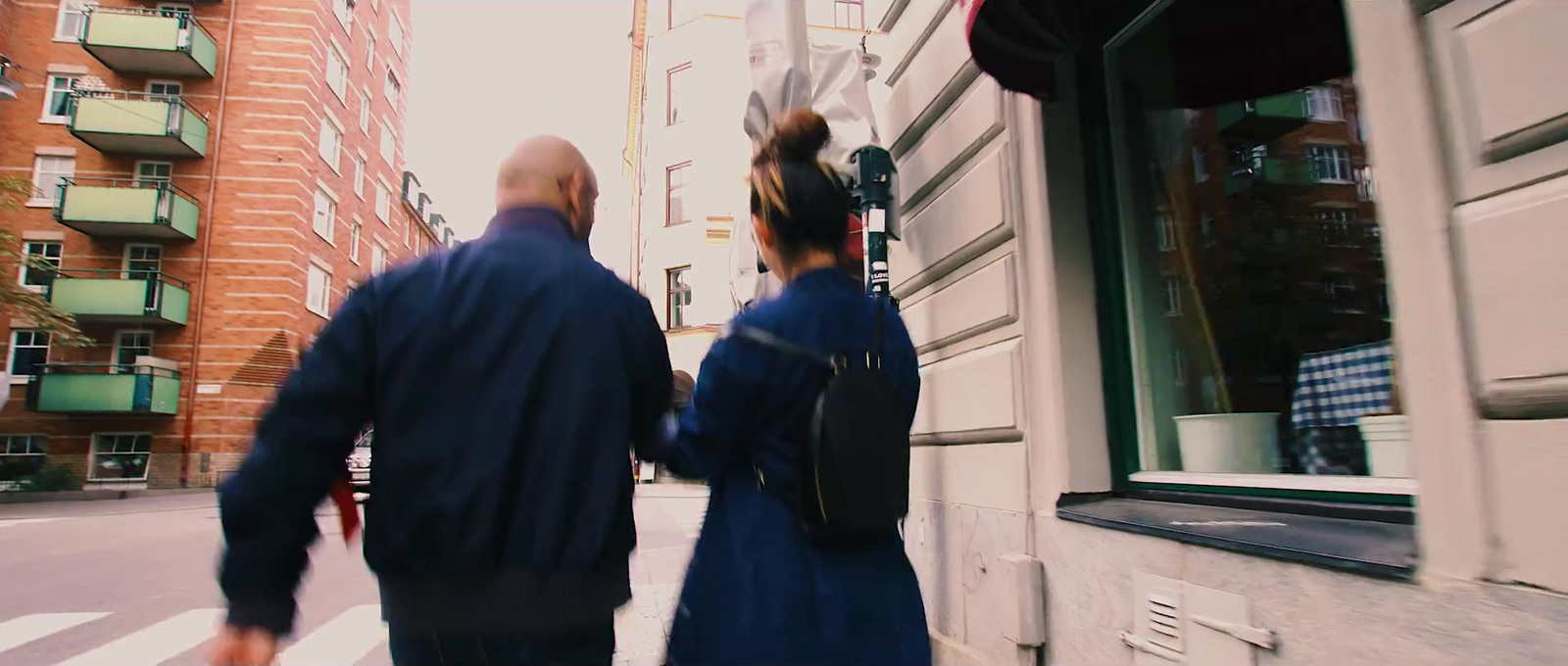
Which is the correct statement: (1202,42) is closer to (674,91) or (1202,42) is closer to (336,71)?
(674,91)

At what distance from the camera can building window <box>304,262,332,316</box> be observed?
25.7m

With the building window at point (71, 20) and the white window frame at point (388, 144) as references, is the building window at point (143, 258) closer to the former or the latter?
the building window at point (71, 20)

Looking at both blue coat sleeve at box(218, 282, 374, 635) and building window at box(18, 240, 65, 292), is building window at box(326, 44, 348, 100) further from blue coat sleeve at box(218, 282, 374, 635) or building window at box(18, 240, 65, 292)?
blue coat sleeve at box(218, 282, 374, 635)

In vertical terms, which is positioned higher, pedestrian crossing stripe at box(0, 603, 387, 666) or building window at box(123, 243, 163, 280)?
building window at box(123, 243, 163, 280)

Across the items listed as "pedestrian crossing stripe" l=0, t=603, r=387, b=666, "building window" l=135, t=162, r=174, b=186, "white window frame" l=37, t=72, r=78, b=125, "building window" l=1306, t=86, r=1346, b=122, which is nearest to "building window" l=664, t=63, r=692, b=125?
"building window" l=135, t=162, r=174, b=186

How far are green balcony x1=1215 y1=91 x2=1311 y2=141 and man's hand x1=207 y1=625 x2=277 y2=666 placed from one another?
337 cm

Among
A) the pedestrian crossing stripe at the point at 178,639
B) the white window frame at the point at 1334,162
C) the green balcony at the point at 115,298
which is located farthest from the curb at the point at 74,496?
the white window frame at the point at 1334,162

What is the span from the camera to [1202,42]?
329cm

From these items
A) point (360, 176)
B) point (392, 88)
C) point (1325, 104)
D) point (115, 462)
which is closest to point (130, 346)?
point (115, 462)

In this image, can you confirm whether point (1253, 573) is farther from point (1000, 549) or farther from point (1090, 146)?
point (1090, 146)

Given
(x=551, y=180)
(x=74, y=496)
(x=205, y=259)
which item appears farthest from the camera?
(x=205, y=259)

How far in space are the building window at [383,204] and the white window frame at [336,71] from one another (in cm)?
532

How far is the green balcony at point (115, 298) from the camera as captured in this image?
21.8 meters

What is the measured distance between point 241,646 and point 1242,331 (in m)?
3.16
